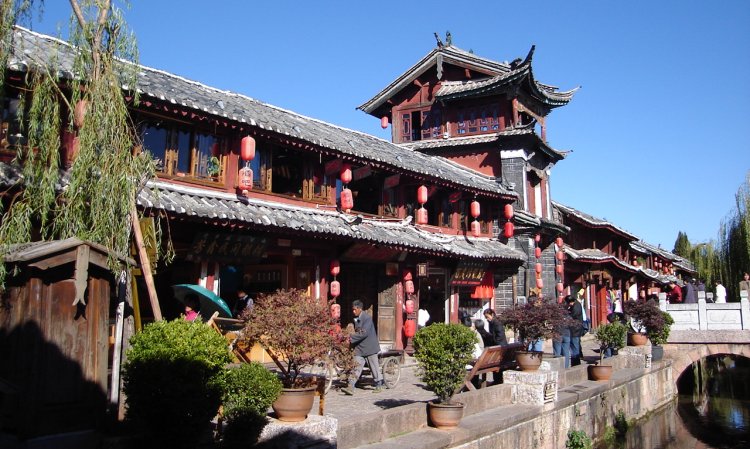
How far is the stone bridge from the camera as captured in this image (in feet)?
55.7

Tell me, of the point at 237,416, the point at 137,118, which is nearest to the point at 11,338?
the point at 237,416

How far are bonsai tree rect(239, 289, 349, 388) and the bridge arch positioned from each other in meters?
14.6

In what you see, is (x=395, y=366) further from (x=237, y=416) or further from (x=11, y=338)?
(x=11, y=338)

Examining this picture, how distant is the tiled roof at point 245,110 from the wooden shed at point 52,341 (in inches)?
92.8

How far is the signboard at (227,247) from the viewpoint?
10359mm

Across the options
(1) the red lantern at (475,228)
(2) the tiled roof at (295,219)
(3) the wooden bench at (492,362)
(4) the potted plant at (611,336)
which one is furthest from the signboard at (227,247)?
(1) the red lantern at (475,228)

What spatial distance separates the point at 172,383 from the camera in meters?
4.74

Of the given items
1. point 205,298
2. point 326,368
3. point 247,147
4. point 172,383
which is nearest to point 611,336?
point 326,368

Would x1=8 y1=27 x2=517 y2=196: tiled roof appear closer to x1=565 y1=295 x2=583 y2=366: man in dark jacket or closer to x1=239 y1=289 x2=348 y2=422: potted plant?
x1=239 y1=289 x2=348 y2=422: potted plant

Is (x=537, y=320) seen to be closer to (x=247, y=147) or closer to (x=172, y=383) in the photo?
(x=247, y=147)

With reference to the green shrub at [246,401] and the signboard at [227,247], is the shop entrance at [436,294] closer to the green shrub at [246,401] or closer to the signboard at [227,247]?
the signboard at [227,247]

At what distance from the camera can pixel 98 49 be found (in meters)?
6.36

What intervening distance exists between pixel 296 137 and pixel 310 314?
21.6ft

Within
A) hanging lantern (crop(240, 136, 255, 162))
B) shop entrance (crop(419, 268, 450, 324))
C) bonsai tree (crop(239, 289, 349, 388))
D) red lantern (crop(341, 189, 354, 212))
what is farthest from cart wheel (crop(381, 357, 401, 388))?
shop entrance (crop(419, 268, 450, 324))
